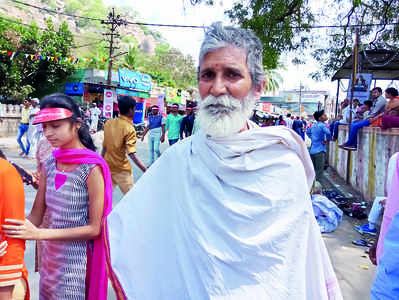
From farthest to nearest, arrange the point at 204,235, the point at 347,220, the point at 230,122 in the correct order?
1. the point at 347,220
2. the point at 230,122
3. the point at 204,235

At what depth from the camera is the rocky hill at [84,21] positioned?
8175 centimetres

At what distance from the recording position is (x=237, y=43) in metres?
1.42

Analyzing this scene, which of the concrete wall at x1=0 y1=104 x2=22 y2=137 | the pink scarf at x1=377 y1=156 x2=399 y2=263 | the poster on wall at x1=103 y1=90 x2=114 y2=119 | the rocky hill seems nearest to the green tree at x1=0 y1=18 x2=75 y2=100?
the concrete wall at x1=0 y1=104 x2=22 y2=137

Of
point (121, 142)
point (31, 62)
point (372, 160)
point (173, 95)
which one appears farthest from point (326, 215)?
point (173, 95)

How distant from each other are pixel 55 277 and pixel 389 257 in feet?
4.79

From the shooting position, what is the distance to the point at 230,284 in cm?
122

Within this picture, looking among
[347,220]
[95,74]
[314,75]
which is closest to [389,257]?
[347,220]

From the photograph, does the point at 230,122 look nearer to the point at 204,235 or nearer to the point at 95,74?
the point at 204,235

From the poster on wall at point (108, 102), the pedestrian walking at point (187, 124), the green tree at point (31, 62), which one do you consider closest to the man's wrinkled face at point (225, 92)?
the pedestrian walking at point (187, 124)

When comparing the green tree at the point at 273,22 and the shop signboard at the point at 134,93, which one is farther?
the shop signboard at the point at 134,93

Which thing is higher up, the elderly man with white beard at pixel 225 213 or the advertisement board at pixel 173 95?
the advertisement board at pixel 173 95

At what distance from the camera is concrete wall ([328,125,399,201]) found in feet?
19.7

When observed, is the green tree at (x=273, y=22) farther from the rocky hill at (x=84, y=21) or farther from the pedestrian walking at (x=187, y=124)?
the rocky hill at (x=84, y=21)

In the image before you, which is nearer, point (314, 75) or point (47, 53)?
point (314, 75)
